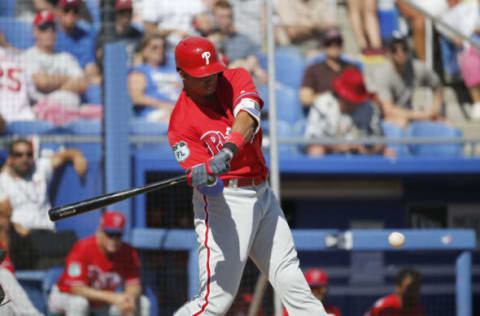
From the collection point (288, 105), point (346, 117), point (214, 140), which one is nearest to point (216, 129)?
point (214, 140)

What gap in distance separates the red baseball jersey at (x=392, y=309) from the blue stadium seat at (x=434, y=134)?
1534 mm

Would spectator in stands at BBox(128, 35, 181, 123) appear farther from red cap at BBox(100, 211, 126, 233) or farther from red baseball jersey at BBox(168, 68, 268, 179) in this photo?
red baseball jersey at BBox(168, 68, 268, 179)

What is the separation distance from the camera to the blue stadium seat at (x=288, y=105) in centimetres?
700

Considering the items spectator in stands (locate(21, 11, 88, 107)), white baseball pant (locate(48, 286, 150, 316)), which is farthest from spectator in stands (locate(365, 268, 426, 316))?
spectator in stands (locate(21, 11, 88, 107))

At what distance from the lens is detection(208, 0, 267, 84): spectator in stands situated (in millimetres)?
6398

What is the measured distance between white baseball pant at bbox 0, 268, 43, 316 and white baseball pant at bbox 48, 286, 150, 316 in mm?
141

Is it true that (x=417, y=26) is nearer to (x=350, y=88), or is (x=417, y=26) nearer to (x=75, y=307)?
(x=350, y=88)

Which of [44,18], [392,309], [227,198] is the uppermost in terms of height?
[44,18]

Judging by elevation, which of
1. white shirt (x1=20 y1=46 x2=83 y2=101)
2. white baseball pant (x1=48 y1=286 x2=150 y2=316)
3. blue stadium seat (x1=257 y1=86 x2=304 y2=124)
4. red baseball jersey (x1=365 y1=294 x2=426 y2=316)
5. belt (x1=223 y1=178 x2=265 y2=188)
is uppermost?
white shirt (x1=20 y1=46 x2=83 y2=101)

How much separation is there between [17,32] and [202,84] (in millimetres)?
3277

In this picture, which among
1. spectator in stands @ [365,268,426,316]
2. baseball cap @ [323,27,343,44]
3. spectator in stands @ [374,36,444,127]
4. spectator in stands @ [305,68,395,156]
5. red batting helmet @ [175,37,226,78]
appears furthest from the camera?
spectator in stands @ [374,36,444,127]

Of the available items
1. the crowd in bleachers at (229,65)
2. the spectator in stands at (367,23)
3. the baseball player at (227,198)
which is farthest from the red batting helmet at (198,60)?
the spectator in stands at (367,23)

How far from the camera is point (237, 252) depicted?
379cm

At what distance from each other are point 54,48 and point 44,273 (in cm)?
191
